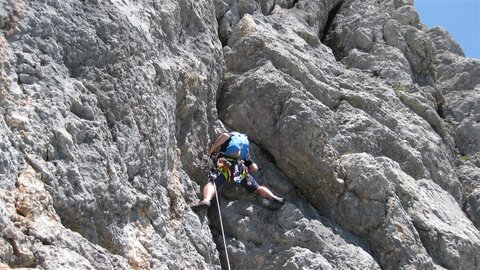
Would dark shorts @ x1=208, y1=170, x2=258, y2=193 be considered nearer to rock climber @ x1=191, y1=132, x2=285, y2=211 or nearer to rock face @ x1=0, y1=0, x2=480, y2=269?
rock climber @ x1=191, y1=132, x2=285, y2=211

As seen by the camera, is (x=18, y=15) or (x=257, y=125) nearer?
(x=18, y=15)

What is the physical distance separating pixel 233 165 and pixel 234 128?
1389 millimetres

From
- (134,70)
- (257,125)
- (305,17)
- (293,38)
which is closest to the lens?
(134,70)

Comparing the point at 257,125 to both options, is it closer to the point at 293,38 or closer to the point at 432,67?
the point at 293,38

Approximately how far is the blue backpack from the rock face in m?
0.45

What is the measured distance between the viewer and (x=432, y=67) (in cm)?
1780

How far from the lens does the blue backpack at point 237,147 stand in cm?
A: 1138

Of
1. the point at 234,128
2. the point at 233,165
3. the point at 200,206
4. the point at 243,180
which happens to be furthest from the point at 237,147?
the point at 200,206

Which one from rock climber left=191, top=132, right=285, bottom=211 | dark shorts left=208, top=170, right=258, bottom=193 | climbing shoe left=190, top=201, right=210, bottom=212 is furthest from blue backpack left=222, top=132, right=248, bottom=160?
climbing shoe left=190, top=201, right=210, bottom=212

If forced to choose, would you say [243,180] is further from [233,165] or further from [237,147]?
[237,147]

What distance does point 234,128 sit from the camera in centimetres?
1267

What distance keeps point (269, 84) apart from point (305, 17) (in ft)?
17.0

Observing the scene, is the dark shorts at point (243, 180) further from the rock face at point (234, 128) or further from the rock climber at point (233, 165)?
the rock face at point (234, 128)

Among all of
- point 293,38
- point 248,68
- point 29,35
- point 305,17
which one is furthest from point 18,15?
point 305,17
